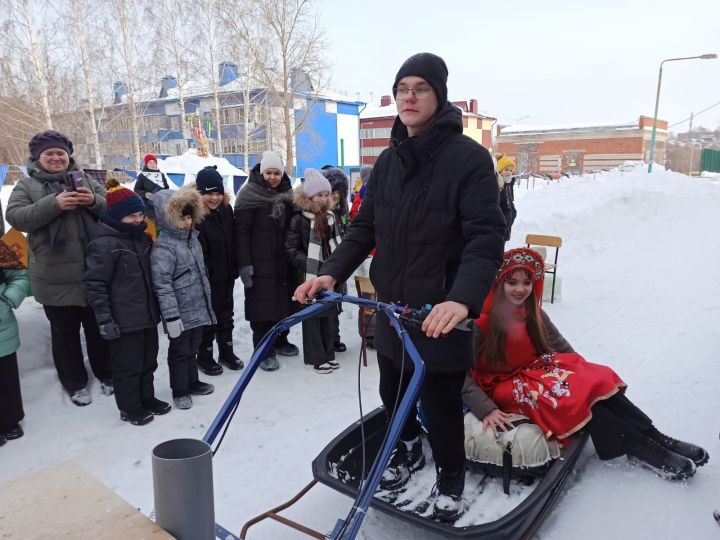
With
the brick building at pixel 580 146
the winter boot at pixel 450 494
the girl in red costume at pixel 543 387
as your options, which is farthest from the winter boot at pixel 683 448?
the brick building at pixel 580 146

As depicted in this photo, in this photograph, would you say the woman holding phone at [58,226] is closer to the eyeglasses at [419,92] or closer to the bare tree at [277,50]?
the eyeglasses at [419,92]

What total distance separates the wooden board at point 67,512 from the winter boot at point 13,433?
1811 mm

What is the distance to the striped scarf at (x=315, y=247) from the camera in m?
4.42

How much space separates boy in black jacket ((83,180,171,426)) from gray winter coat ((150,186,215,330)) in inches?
3.3

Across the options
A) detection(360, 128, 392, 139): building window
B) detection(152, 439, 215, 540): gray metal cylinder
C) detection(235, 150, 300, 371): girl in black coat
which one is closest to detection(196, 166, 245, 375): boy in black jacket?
detection(235, 150, 300, 371): girl in black coat

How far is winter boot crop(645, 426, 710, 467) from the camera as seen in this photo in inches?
114

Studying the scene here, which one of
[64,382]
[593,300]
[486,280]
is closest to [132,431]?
[64,382]

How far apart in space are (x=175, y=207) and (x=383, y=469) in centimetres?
268

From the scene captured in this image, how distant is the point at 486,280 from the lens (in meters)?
1.92

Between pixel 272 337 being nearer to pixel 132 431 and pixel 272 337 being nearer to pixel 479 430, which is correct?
pixel 479 430

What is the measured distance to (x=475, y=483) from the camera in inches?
111

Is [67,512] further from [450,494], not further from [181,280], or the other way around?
[181,280]

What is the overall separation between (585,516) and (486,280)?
5.08 feet

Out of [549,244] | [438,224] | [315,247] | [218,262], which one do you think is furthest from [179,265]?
[549,244]
